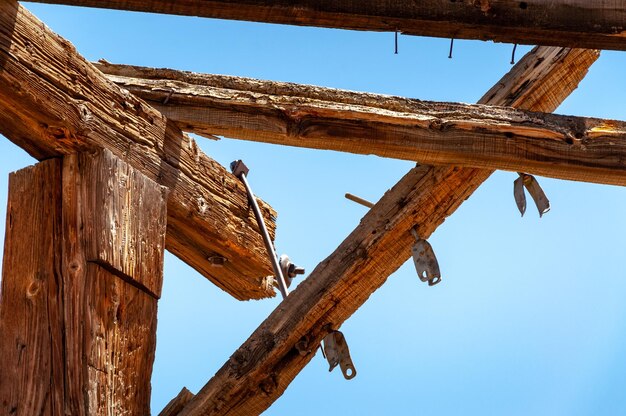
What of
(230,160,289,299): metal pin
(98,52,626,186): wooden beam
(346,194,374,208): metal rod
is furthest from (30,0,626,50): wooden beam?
(346,194,374,208): metal rod

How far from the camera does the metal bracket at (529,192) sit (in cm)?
445

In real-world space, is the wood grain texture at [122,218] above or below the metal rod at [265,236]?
below

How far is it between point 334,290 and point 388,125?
63 centimetres

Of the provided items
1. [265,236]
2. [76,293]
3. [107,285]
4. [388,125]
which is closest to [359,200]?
[265,236]

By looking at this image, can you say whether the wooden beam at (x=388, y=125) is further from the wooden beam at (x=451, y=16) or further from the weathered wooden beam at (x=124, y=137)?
the wooden beam at (x=451, y=16)

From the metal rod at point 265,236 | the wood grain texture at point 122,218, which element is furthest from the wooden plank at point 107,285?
the metal rod at point 265,236

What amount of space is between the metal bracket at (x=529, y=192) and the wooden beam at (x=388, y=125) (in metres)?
0.17

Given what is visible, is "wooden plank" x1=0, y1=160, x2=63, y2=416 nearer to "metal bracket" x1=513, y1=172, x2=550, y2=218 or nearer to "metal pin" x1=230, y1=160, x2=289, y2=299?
"metal pin" x1=230, y1=160, x2=289, y2=299

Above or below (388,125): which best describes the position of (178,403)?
below

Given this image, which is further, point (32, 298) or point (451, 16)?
point (451, 16)

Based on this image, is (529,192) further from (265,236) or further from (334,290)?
(265,236)

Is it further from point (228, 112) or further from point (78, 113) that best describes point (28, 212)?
point (228, 112)

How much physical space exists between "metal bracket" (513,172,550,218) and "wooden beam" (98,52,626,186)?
0.55 ft

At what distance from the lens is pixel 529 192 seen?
4496 mm
